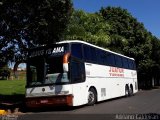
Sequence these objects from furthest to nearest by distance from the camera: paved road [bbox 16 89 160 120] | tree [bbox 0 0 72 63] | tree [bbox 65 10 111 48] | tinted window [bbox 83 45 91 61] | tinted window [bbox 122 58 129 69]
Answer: tree [bbox 65 10 111 48]
tinted window [bbox 122 58 129 69]
tinted window [bbox 83 45 91 61]
tree [bbox 0 0 72 63]
paved road [bbox 16 89 160 120]

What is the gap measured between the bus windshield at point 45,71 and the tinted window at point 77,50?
0.80 meters

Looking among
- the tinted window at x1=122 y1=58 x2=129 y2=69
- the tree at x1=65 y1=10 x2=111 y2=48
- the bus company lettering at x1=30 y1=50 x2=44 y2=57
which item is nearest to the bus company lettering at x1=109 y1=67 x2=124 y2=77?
the tinted window at x1=122 y1=58 x2=129 y2=69

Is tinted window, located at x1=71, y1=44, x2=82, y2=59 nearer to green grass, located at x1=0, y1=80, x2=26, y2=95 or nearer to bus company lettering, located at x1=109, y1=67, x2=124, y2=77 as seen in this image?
bus company lettering, located at x1=109, y1=67, x2=124, y2=77

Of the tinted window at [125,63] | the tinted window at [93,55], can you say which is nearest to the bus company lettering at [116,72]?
the tinted window at [125,63]

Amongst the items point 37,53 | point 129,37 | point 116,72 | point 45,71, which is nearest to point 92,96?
point 45,71

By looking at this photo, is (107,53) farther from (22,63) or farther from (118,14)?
(118,14)

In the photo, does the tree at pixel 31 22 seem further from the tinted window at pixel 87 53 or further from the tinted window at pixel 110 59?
the tinted window at pixel 110 59

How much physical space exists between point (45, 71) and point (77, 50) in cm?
196

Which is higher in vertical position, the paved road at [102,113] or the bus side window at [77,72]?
the bus side window at [77,72]

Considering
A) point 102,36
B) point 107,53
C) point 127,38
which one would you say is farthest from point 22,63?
point 127,38

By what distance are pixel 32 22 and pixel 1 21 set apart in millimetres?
1427

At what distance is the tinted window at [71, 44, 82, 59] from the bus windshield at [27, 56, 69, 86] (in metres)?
0.80

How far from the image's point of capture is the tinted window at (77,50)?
59.5ft

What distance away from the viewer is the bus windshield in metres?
17.4
